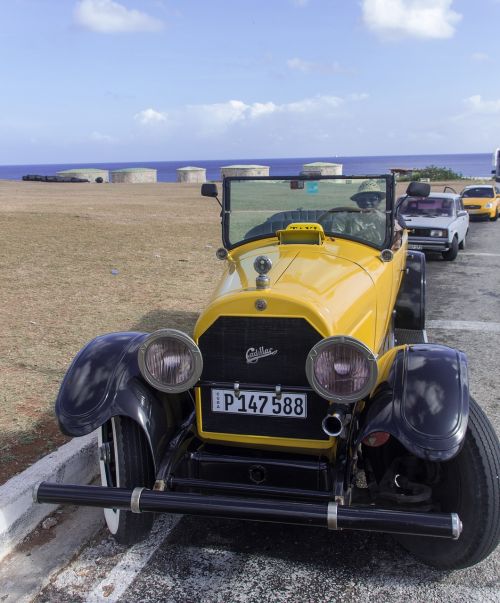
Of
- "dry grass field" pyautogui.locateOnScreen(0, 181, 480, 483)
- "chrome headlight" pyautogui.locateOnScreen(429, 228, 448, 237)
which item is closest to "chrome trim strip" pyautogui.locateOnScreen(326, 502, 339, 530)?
"dry grass field" pyautogui.locateOnScreen(0, 181, 480, 483)

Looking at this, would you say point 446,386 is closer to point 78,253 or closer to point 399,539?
point 399,539

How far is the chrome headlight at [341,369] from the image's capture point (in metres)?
3.05

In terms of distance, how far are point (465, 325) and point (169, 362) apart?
5.87m

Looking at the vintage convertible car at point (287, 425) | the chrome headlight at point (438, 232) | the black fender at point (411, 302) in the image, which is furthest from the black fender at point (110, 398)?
the chrome headlight at point (438, 232)

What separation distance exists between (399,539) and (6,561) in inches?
83.3

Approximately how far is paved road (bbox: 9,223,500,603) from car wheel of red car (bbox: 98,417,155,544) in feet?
0.48

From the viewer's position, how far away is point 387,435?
3117 mm

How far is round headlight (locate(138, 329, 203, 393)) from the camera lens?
10.6 feet

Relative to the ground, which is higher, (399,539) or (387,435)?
(387,435)

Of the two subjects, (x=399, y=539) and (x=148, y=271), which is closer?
(x=399, y=539)

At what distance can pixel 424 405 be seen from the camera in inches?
119

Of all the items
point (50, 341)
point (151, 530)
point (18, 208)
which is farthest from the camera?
point (18, 208)

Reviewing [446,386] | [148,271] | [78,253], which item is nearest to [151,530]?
[446,386]

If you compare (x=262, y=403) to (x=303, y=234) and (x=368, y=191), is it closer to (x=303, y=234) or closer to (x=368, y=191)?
(x=303, y=234)
